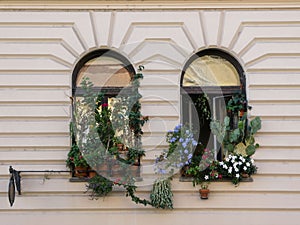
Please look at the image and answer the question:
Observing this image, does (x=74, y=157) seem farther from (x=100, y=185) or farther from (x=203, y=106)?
(x=203, y=106)

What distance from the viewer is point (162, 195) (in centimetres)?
698

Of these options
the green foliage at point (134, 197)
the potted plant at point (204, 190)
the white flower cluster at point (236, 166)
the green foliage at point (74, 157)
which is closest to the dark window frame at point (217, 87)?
the white flower cluster at point (236, 166)

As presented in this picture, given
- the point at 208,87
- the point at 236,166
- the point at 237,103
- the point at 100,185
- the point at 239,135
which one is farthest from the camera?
the point at 208,87

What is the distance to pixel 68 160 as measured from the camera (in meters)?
7.11

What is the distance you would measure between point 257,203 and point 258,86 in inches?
82.7

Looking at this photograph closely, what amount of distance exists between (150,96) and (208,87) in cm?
113

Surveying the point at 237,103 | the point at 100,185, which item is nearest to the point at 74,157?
the point at 100,185

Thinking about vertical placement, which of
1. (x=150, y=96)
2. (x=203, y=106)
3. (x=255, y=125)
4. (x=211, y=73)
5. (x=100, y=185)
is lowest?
(x=100, y=185)

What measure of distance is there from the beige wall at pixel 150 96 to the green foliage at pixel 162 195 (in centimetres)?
21

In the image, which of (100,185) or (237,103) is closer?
(100,185)

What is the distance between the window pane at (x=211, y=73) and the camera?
7.69 metres

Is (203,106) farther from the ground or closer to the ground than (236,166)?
farther from the ground

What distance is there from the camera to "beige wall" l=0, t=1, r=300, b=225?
719cm

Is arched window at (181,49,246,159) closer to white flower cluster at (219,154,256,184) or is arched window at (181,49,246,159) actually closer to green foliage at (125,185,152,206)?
white flower cluster at (219,154,256,184)
